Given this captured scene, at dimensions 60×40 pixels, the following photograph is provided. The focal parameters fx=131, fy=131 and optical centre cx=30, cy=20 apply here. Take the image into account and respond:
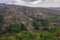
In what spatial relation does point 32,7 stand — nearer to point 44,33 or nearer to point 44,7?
point 44,7

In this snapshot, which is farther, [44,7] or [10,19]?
[44,7]

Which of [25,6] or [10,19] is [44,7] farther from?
[10,19]

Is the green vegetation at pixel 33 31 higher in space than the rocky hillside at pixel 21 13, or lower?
lower

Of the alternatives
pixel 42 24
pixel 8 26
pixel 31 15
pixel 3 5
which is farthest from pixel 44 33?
pixel 3 5

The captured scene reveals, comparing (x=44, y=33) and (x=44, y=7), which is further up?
(x=44, y=7)

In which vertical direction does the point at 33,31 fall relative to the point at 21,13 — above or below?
below

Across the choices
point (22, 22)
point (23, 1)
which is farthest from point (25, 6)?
point (22, 22)

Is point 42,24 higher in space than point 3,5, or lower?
lower

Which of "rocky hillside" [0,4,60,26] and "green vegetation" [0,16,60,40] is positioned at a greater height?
"rocky hillside" [0,4,60,26]

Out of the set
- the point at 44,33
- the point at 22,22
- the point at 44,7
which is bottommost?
the point at 44,33
